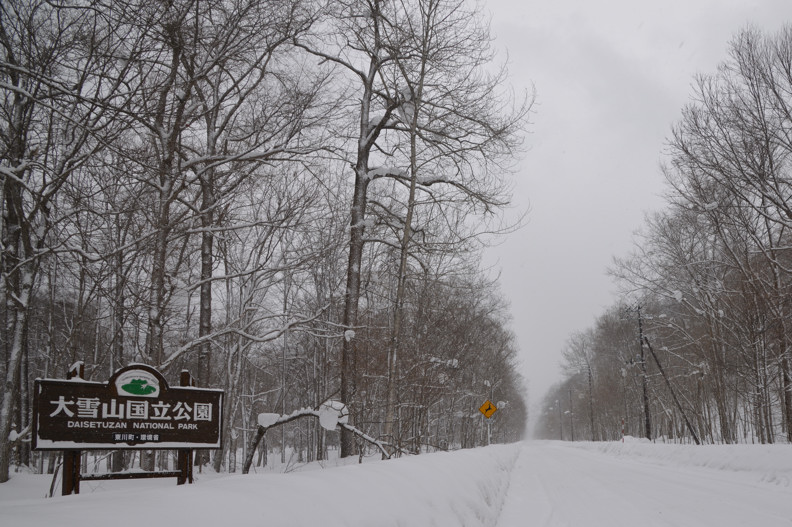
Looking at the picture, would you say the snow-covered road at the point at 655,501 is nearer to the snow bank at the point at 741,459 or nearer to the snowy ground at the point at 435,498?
the snowy ground at the point at 435,498

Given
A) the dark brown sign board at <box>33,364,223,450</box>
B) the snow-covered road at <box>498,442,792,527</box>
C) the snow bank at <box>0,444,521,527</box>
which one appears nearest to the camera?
the snow bank at <box>0,444,521,527</box>

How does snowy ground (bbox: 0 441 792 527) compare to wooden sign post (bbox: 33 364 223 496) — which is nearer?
snowy ground (bbox: 0 441 792 527)

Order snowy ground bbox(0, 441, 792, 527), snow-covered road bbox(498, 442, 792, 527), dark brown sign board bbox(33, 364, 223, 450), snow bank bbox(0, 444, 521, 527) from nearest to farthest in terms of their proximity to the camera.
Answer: snow bank bbox(0, 444, 521, 527)
snowy ground bbox(0, 441, 792, 527)
dark brown sign board bbox(33, 364, 223, 450)
snow-covered road bbox(498, 442, 792, 527)

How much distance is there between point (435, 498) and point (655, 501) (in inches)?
217

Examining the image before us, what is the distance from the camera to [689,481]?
10.3 meters

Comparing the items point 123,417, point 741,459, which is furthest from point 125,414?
point 741,459

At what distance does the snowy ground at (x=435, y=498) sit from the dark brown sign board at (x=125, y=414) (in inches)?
19.0

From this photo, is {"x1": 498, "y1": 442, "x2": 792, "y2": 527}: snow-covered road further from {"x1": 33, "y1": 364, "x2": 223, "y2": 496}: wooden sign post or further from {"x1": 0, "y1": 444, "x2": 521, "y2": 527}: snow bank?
{"x1": 33, "y1": 364, "x2": 223, "y2": 496}: wooden sign post

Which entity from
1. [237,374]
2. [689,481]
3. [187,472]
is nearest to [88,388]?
[187,472]

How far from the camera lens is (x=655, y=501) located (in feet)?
25.6

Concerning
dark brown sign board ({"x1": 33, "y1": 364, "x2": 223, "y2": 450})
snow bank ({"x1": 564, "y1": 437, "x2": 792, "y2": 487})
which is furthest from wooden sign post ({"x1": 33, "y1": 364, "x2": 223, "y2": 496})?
snow bank ({"x1": 564, "y1": 437, "x2": 792, "y2": 487})

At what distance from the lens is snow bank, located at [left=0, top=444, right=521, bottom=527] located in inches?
75.2

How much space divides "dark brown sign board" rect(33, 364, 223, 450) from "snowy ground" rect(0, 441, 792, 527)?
0.48 metres

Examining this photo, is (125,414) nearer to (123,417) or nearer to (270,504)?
(123,417)
